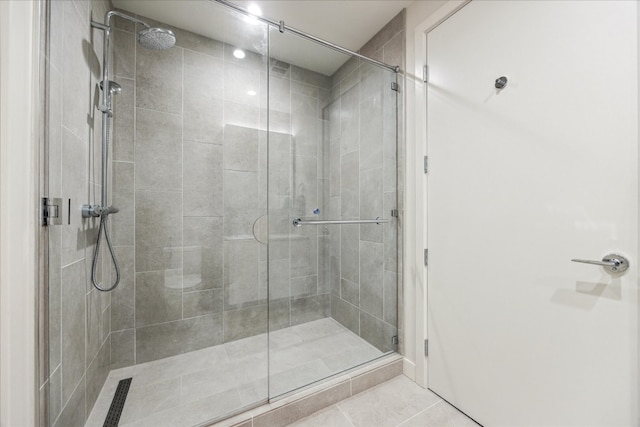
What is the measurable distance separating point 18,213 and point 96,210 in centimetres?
55

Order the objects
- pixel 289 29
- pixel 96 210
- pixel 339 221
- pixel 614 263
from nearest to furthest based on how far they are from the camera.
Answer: pixel 614 263, pixel 96 210, pixel 289 29, pixel 339 221

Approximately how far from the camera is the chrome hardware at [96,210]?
4.13 feet

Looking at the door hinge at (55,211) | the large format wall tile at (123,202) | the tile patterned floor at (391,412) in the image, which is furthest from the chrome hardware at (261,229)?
the tile patterned floor at (391,412)

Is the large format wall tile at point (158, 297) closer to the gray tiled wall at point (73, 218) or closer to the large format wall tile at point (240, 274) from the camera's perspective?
the gray tiled wall at point (73, 218)

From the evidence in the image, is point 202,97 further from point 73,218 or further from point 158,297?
point 158,297

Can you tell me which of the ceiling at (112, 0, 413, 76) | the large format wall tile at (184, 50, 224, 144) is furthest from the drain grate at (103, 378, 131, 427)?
the ceiling at (112, 0, 413, 76)

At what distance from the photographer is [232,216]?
176 cm

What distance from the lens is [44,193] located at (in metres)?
0.92

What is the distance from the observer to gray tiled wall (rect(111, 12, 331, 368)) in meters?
1.60

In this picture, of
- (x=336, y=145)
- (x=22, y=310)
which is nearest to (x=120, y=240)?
(x=22, y=310)

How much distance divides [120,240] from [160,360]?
0.84 meters

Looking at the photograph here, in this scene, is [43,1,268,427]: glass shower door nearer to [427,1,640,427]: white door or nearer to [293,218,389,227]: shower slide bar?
[293,218,389,227]: shower slide bar

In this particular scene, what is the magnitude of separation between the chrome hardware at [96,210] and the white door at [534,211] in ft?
6.33

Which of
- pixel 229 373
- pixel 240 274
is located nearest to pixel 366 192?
pixel 240 274
